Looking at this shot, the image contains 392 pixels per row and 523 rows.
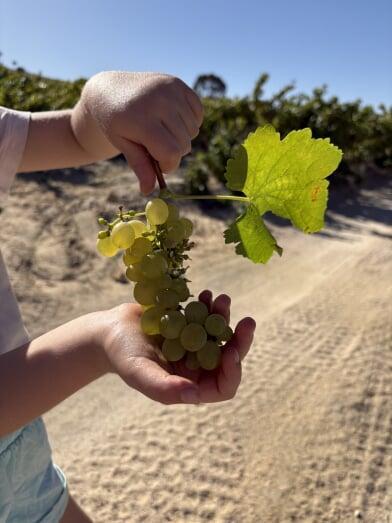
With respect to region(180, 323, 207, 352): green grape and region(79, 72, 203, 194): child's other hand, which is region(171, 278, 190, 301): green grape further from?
region(79, 72, 203, 194): child's other hand

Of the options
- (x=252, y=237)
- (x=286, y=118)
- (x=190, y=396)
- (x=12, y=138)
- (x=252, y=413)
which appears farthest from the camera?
(x=286, y=118)

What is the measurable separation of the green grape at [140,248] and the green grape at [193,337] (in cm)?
16

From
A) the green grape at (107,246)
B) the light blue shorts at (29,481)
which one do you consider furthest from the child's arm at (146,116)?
the light blue shorts at (29,481)

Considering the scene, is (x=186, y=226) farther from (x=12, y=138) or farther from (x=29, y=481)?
(x=29, y=481)

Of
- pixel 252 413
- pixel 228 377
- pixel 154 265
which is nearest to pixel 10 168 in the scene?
pixel 154 265

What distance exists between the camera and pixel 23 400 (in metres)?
0.99

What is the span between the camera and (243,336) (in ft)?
2.96

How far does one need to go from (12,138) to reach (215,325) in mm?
832

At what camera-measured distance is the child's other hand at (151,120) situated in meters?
0.89

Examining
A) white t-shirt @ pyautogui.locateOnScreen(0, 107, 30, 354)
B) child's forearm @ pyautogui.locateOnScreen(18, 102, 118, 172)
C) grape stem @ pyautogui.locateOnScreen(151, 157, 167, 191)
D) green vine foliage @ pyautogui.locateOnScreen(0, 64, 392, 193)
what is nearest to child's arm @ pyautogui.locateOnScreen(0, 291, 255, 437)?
grape stem @ pyautogui.locateOnScreen(151, 157, 167, 191)

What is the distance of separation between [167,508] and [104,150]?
1583mm

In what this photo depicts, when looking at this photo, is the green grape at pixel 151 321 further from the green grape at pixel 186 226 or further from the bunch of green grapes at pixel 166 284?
the green grape at pixel 186 226

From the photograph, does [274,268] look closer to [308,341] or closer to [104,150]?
[308,341]

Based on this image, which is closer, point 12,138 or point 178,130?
point 178,130
